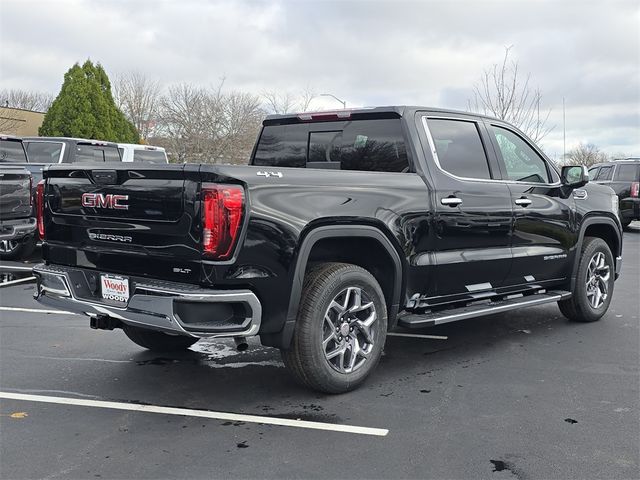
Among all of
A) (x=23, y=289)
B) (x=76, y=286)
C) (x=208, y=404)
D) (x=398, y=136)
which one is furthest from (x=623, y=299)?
(x=23, y=289)

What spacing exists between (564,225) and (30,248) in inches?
341

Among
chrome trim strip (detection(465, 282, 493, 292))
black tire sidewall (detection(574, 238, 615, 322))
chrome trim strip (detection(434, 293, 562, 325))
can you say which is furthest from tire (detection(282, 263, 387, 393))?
black tire sidewall (detection(574, 238, 615, 322))

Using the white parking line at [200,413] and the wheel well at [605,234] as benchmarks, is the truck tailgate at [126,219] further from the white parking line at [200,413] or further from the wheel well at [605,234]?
the wheel well at [605,234]

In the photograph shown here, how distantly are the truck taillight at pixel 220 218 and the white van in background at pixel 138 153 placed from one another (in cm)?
990

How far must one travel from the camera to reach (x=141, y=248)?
13.4 ft

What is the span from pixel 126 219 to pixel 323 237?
1.24 m

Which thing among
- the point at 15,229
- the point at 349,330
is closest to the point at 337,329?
the point at 349,330

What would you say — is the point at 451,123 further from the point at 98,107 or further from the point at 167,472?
the point at 98,107

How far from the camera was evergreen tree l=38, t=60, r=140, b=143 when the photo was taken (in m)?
26.8

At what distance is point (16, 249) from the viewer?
10.9 metres

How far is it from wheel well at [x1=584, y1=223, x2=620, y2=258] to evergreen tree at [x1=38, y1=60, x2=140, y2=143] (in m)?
23.4

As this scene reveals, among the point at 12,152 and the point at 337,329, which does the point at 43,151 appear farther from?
the point at 337,329

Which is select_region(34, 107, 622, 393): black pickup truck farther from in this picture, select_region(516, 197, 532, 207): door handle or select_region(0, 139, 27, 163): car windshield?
select_region(0, 139, 27, 163): car windshield

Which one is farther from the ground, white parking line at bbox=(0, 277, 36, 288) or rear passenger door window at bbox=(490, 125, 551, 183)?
rear passenger door window at bbox=(490, 125, 551, 183)
